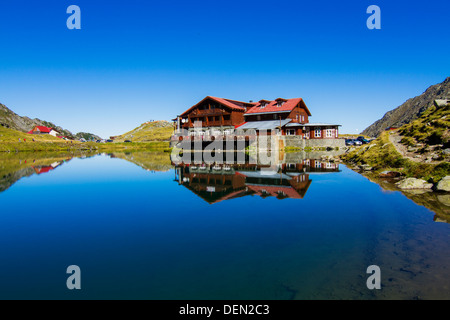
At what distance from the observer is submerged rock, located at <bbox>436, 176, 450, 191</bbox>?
17.4 metres

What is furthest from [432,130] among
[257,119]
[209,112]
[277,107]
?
[209,112]

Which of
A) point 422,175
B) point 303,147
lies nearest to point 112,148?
point 303,147

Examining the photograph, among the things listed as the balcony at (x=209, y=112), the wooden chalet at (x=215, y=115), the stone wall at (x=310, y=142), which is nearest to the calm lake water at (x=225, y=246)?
the stone wall at (x=310, y=142)

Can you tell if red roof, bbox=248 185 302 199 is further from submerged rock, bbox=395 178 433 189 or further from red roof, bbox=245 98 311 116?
red roof, bbox=245 98 311 116

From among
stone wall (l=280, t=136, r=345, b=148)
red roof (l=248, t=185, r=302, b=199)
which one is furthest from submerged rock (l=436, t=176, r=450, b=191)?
stone wall (l=280, t=136, r=345, b=148)

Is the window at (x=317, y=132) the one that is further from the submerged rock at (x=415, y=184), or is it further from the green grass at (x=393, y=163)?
the submerged rock at (x=415, y=184)

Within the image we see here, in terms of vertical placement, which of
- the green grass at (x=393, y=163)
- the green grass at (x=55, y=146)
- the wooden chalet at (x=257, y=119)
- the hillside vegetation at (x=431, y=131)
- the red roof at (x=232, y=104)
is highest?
the red roof at (x=232, y=104)

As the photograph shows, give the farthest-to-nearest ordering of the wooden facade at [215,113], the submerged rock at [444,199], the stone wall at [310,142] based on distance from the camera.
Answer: the wooden facade at [215,113] → the stone wall at [310,142] → the submerged rock at [444,199]

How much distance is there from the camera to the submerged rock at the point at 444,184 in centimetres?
1741

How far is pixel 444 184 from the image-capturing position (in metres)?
17.5

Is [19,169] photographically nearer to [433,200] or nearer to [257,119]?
[433,200]

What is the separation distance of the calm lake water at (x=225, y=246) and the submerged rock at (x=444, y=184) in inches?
99.3

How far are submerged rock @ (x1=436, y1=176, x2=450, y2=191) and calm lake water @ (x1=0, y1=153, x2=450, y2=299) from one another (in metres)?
2.52
